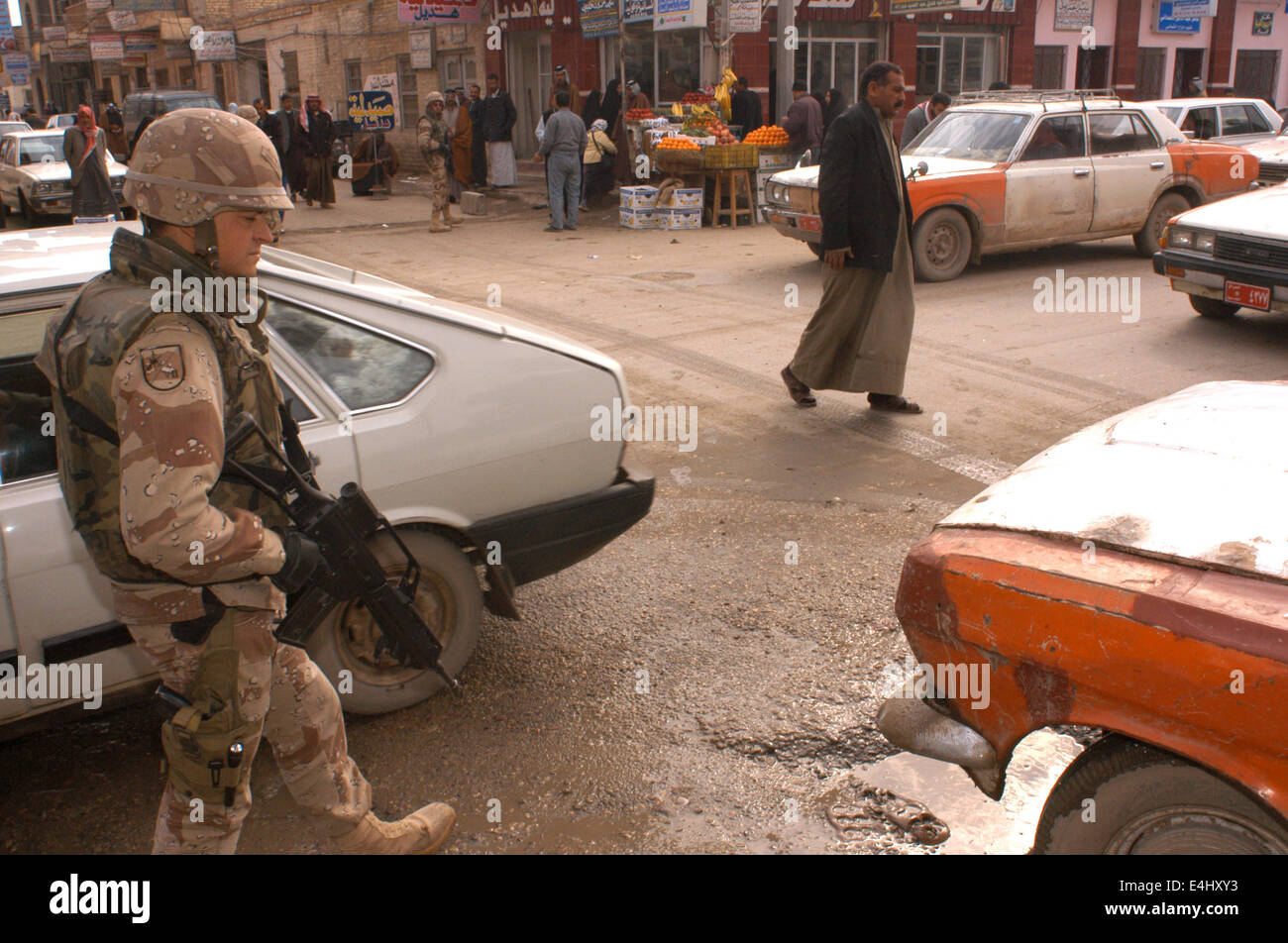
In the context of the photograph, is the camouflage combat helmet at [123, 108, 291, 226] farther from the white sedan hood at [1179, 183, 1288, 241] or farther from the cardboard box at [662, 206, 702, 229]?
the cardboard box at [662, 206, 702, 229]

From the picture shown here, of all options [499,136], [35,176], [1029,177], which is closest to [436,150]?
[499,136]

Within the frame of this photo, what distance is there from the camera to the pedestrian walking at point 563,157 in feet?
47.1

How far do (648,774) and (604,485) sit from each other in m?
0.98

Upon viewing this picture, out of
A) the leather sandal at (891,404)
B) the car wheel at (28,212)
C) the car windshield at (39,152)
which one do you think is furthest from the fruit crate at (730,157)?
the car windshield at (39,152)

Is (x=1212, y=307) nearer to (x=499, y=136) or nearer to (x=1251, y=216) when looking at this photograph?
(x=1251, y=216)

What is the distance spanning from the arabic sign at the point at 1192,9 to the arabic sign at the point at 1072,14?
9.49ft

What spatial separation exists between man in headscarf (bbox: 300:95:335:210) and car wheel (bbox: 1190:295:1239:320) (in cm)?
1412

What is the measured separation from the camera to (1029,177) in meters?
10.5

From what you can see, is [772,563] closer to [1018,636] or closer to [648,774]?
[648,774]

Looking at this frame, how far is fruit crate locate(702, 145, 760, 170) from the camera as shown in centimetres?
1459

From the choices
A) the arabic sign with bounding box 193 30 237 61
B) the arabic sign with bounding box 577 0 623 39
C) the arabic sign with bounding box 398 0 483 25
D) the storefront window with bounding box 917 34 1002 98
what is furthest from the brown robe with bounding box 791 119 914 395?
the arabic sign with bounding box 193 30 237 61

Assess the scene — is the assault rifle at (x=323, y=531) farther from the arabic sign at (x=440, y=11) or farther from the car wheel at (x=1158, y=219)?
the arabic sign at (x=440, y=11)
